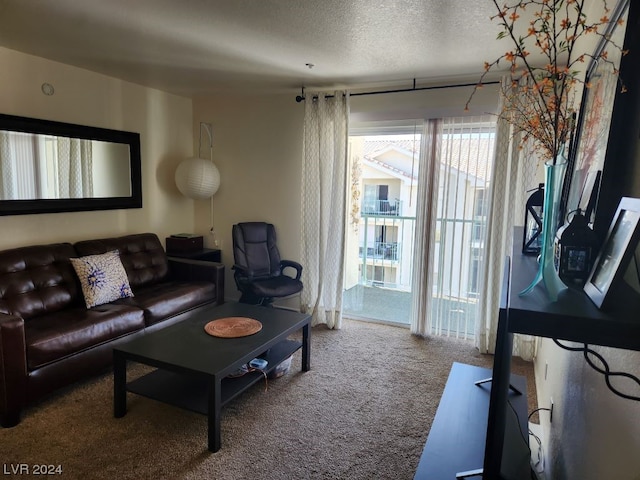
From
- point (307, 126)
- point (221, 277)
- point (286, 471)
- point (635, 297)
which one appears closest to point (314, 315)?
point (221, 277)

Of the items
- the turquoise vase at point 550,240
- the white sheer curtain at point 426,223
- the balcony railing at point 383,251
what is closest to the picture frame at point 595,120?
the turquoise vase at point 550,240

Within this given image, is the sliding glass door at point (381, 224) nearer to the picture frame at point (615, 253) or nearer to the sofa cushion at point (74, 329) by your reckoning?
the sofa cushion at point (74, 329)

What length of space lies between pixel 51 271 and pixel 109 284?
1.36 feet

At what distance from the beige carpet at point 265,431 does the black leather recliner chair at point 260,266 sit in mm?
916

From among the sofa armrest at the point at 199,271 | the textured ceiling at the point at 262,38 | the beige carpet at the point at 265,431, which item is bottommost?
the beige carpet at the point at 265,431

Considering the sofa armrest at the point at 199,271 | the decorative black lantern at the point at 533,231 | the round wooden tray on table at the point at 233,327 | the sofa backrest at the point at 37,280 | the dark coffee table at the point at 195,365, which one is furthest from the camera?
the sofa armrest at the point at 199,271

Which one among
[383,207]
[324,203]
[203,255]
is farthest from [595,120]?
[203,255]

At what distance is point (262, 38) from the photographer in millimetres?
2666

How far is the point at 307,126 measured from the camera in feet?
13.1

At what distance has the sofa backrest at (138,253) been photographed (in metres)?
3.48

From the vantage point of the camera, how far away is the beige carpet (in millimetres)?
2014

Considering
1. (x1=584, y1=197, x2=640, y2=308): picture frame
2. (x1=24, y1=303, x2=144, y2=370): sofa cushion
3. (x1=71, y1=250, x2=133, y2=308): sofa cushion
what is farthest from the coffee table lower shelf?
(x1=584, y1=197, x2=640, y2=308): picture frame

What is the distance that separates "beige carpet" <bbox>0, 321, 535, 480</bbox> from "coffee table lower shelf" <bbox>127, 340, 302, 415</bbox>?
19cm

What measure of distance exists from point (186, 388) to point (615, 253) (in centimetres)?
226
